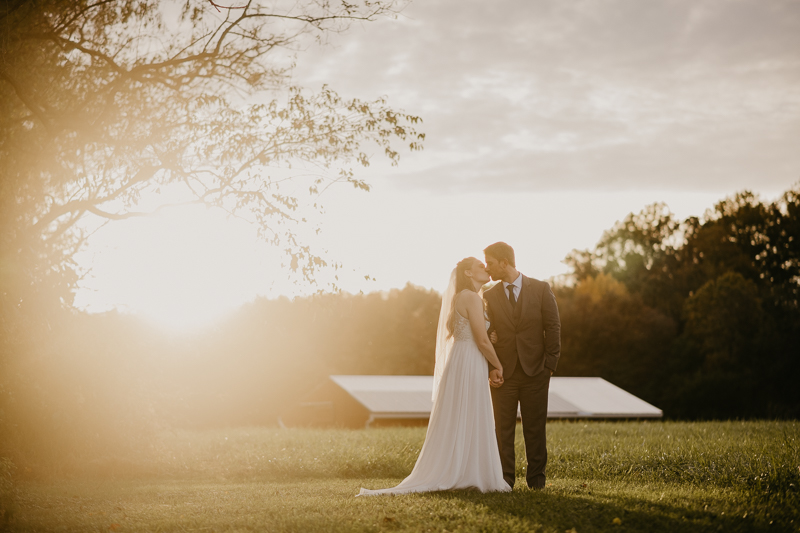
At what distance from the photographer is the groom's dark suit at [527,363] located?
28.7 feet

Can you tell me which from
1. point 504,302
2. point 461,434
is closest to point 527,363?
point 504,302

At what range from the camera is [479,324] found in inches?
348

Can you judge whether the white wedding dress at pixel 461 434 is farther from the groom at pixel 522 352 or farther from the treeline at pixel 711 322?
the treeline at pixel 711 322

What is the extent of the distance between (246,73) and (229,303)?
17.3 feet

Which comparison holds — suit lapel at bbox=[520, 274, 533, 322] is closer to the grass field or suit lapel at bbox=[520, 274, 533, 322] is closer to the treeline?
the grass field

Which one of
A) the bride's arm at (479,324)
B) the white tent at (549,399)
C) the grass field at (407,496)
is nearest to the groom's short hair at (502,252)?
the bride's arm at (479,324)

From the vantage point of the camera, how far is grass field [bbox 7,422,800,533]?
6.81 m

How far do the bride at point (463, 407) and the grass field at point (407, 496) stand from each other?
16.6 inches

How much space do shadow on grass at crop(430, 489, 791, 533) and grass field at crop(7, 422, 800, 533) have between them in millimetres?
18

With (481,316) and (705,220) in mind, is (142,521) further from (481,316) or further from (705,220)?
(705,220)

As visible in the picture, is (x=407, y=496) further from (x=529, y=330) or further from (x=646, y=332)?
(x=646, y=332)

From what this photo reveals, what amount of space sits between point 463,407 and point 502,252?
6.60 feet

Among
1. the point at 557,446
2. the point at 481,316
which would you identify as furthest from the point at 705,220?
the point at 481,316

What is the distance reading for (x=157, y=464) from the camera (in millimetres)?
14500
